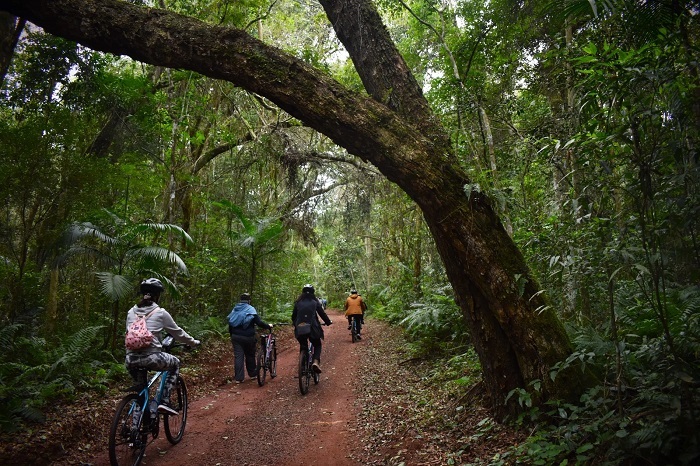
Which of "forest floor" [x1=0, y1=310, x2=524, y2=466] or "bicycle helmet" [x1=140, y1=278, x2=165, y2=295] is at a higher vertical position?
"bicycle helmet" [x1=140, y1=278, x2=165, y2=295]

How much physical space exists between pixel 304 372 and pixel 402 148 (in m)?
5.16

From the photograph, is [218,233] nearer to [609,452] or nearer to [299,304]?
[299,304]

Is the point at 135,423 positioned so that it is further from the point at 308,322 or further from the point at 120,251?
the point at 120,251

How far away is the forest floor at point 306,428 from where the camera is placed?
4.47 metres

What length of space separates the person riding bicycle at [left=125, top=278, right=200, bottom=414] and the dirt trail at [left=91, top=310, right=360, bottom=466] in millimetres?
732

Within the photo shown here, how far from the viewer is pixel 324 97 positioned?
14.8 ft

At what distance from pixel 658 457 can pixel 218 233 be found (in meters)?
15.7

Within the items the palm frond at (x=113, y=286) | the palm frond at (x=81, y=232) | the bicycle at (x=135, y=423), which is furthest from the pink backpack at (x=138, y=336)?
the palm frond at (x=81, y=232)

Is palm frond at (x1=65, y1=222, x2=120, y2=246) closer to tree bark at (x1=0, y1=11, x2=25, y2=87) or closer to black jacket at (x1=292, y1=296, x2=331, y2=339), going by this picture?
tree bark at (x1=0, y1=11, x2=25, y2=87)

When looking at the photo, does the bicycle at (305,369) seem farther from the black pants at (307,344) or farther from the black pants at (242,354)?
the black pants at (242,354)

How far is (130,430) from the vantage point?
4.28 metres

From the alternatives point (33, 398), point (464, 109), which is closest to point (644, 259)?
point (464, 109)

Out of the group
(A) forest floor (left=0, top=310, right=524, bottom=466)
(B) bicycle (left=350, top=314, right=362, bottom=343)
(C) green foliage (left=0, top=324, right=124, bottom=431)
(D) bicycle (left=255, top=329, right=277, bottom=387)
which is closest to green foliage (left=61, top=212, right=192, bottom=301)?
(C) green foliage (left=0, top=324, right=124, bottom=431)

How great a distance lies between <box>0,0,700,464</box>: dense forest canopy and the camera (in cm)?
288
